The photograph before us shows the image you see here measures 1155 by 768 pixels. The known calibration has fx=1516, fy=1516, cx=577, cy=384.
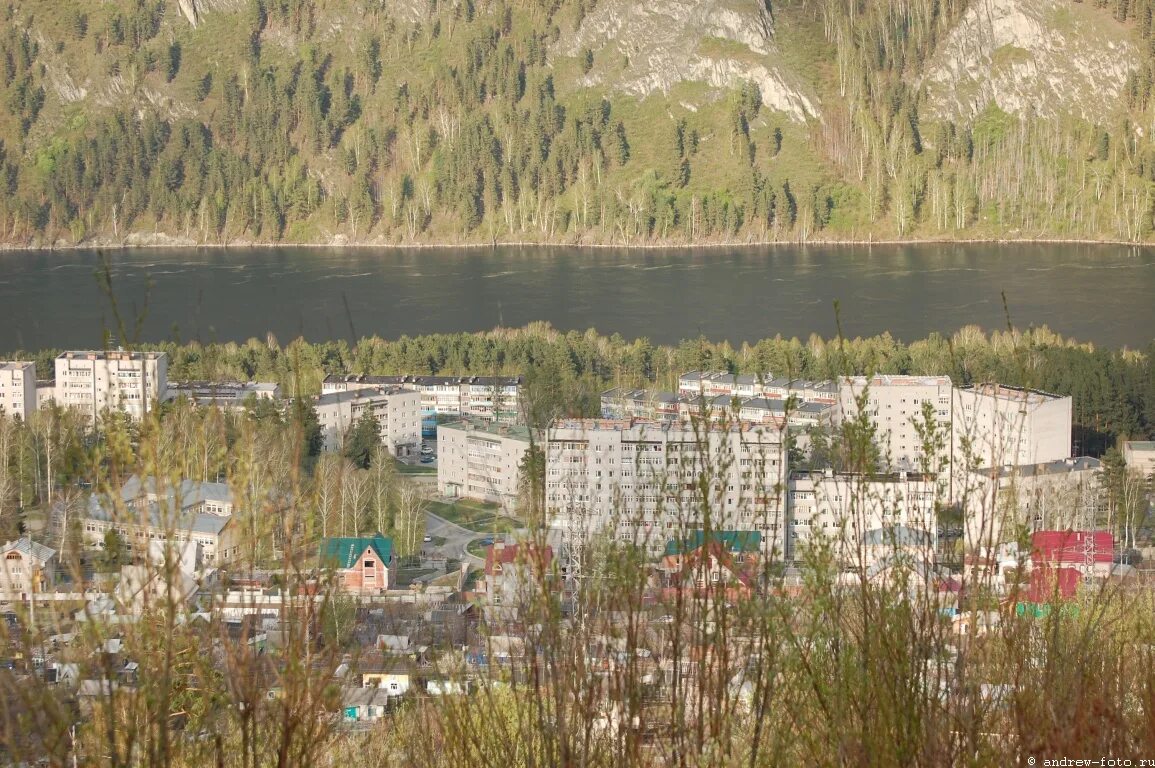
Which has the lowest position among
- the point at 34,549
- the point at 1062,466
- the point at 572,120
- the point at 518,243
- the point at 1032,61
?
the point at 1062,466

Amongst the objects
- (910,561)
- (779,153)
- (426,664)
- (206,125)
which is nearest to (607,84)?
(779,153)

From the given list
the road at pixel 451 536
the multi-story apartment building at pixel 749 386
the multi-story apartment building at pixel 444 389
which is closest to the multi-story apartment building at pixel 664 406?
the multi-story apartment building at pixel 749 386

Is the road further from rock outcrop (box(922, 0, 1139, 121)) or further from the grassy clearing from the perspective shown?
rock outcrop (box(922, 0, 1139, 121))

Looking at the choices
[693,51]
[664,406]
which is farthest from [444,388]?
[693,51]

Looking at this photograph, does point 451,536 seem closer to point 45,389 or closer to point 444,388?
point 444,388

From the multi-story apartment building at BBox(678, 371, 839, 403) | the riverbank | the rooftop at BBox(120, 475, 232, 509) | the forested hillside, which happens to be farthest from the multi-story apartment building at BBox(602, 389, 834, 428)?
the forested hillside

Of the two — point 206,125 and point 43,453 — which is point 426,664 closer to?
point 43,453
